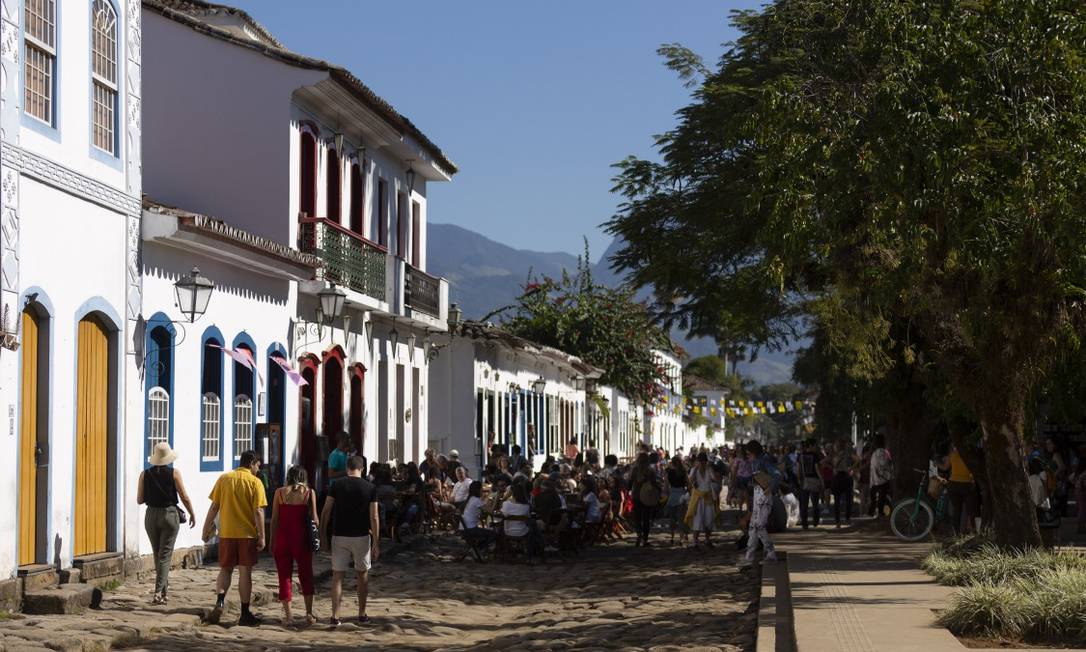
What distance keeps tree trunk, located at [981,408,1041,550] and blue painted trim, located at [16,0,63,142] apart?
31.6ft

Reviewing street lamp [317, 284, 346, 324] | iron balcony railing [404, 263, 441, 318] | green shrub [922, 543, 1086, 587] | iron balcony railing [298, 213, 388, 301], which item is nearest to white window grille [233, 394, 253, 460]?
street lamp [317, 284, 346, 324]

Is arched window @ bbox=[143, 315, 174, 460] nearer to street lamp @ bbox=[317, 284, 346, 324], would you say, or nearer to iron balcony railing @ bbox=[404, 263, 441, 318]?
street lamp @ bbox=[317, 284, 346, 324]

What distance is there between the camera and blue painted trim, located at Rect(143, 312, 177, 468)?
58.1 feet

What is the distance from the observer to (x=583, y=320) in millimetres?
51938

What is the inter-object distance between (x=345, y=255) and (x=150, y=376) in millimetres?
7517

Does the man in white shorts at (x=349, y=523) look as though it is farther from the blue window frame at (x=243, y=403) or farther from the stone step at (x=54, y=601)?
the blue window frame at (x=243, y=403)

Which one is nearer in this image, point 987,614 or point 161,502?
point 987,614

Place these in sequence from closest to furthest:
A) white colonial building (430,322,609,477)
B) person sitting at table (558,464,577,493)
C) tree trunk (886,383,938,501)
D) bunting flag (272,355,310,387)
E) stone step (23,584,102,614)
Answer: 1. stone step (23,584,102,614)
2. bunting flag (272,355,310,387)
3. person sitting at table (558,464,577,493)
4. tree trunk (886,383,938,501)
5. white colonial building (430,322,609,477)

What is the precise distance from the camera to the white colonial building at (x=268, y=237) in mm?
19375

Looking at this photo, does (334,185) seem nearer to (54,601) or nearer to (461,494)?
(461,494)

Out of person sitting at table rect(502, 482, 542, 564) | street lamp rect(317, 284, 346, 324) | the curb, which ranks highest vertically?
street lamp rect(317, 284, 346, 324)

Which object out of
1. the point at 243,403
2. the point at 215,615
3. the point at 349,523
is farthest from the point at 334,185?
the point at 215,615

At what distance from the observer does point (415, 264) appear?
107 ft

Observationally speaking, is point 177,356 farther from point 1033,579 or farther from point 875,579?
point 1033,579
